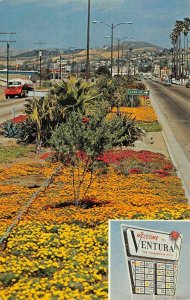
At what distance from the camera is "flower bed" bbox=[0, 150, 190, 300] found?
8.61m

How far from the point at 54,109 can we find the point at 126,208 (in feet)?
43.9

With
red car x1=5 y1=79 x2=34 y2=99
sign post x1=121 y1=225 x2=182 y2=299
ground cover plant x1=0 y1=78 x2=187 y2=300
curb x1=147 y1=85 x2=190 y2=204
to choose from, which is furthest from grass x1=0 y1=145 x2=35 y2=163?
red car x1=5 y1=79 x2=34 y2=99

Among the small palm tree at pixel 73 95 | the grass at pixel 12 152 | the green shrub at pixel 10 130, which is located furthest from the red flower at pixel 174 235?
the green shrub at pixel 10 130

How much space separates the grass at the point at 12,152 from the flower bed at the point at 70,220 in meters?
2.14

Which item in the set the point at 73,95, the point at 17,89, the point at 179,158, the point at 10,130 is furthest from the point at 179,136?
the point at 17,89

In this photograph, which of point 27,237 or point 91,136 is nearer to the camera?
point 27,237

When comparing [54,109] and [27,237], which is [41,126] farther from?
[27,237]

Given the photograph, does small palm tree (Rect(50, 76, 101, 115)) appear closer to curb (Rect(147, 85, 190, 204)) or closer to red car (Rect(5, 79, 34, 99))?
curb (Rect(147, 85, 190, 204))

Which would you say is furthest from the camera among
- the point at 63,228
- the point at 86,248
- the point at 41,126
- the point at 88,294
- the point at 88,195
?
the point at 41,126

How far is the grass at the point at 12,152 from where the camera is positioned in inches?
881

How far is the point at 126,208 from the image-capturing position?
1312cm

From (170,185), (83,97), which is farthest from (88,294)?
(83,97)

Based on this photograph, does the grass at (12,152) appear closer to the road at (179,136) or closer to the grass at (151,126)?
the road at (179,136)

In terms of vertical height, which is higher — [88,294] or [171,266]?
[171,266]
